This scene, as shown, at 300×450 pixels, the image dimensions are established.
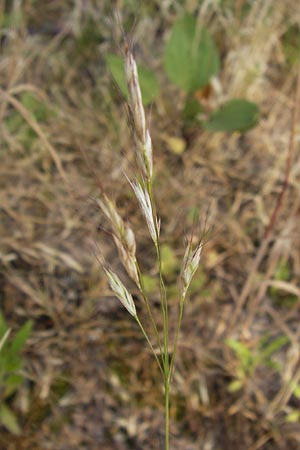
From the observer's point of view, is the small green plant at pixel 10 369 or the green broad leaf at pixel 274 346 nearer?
the small green plant at pixel 10 369

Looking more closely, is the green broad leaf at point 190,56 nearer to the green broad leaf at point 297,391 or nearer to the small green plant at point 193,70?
the small green plant at point 193,70

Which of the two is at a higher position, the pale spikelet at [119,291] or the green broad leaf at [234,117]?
the green broad leaf at [234,117]

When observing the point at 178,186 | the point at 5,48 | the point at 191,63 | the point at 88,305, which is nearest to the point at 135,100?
the point at 88,305

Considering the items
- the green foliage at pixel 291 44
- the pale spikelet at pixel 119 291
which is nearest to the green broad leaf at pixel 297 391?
the pale spikelet at pixel 119 291

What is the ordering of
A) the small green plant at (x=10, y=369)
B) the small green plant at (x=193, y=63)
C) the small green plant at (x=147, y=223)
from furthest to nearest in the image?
the small green plant at (x=193, y=63), the small green plant at (x=10, y=369), the small green plant at (x=147, y=223)

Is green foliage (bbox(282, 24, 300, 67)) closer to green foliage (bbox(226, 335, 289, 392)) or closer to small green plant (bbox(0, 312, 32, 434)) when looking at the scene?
green foliage (bbox(226, 335, 289, 392))

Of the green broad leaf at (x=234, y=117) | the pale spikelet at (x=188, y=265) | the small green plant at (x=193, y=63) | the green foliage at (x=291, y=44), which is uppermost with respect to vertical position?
the green foliage at (x=291, y=44)

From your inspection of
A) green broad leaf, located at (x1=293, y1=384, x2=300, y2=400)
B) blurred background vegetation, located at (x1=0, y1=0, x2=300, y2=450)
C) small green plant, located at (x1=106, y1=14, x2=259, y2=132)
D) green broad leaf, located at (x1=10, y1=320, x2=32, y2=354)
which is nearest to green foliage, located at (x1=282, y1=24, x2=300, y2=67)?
blurred background vegetation, located at (x1=0, y1=0, x2=300, y2=450)

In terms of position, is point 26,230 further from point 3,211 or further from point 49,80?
point 49,80
